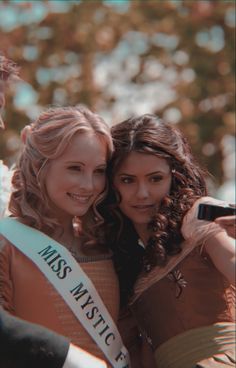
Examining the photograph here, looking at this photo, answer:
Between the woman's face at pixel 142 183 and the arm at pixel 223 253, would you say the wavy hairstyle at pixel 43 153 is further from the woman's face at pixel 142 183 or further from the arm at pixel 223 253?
the arm at pixel 223 253

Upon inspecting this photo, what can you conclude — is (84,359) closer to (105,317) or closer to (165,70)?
(105,317)

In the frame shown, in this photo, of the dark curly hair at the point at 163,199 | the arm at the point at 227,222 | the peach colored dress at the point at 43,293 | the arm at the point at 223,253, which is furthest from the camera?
the dark curly hair at the point at 163,199

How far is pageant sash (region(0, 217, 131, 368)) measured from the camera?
12.3 feet

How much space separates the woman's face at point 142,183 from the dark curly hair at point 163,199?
2 cm

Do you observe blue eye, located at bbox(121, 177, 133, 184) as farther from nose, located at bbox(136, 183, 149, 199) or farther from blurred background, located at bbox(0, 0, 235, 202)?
blurred background, located at bbox(0, 0, 235, 202)

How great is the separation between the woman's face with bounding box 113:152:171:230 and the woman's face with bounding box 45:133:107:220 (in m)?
0.14

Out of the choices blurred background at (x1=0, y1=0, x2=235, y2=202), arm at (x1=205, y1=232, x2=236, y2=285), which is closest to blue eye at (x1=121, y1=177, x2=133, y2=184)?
arm at (x1=205, y1=232, x2=236, y2=285)

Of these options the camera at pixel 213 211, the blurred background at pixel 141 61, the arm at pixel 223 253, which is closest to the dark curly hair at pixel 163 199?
the arm at pixel 223 253

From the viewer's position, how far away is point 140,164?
391 centimetres

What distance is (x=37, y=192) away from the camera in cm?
384

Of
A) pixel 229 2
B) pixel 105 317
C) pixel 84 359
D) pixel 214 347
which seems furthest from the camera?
pixel 229 2

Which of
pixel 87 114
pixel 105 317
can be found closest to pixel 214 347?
pixel 105 317

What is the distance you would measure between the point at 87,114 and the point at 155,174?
0.37 meters

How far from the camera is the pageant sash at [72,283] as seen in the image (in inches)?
148
